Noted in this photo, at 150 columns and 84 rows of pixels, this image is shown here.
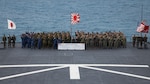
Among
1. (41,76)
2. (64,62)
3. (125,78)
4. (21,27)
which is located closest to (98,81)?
(125,78)

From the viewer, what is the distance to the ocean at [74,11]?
193ft

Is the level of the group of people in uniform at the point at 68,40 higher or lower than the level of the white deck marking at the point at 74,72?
higher

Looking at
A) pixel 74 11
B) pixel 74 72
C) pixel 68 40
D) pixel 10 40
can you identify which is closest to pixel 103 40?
pixel 68 40

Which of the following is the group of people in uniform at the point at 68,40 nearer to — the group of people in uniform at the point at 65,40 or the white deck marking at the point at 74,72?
the group of people in uniform at the point at 65,40

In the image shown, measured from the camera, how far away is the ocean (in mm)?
58812

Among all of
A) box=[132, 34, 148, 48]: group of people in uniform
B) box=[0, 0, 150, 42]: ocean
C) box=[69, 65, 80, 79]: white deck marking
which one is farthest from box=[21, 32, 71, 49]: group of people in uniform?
box=[0, 0, 150, 42]: ocean

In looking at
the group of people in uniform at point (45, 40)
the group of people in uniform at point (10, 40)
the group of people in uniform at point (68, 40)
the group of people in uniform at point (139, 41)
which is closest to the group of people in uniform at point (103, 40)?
the group of people in uniform at point (68, 40)

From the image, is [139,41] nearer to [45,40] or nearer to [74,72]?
[45,40]

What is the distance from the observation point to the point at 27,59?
30.8m

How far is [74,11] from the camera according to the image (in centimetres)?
6831

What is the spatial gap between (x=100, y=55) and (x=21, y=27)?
28862mm

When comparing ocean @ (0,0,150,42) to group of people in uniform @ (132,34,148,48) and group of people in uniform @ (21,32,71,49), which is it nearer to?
group of people in uniform @ (132,34,148,48)

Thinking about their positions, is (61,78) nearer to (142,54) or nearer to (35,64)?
(35,64)

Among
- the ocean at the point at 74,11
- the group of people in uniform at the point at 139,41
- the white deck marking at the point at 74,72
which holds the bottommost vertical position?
the white deck marking at the point at 74,72
